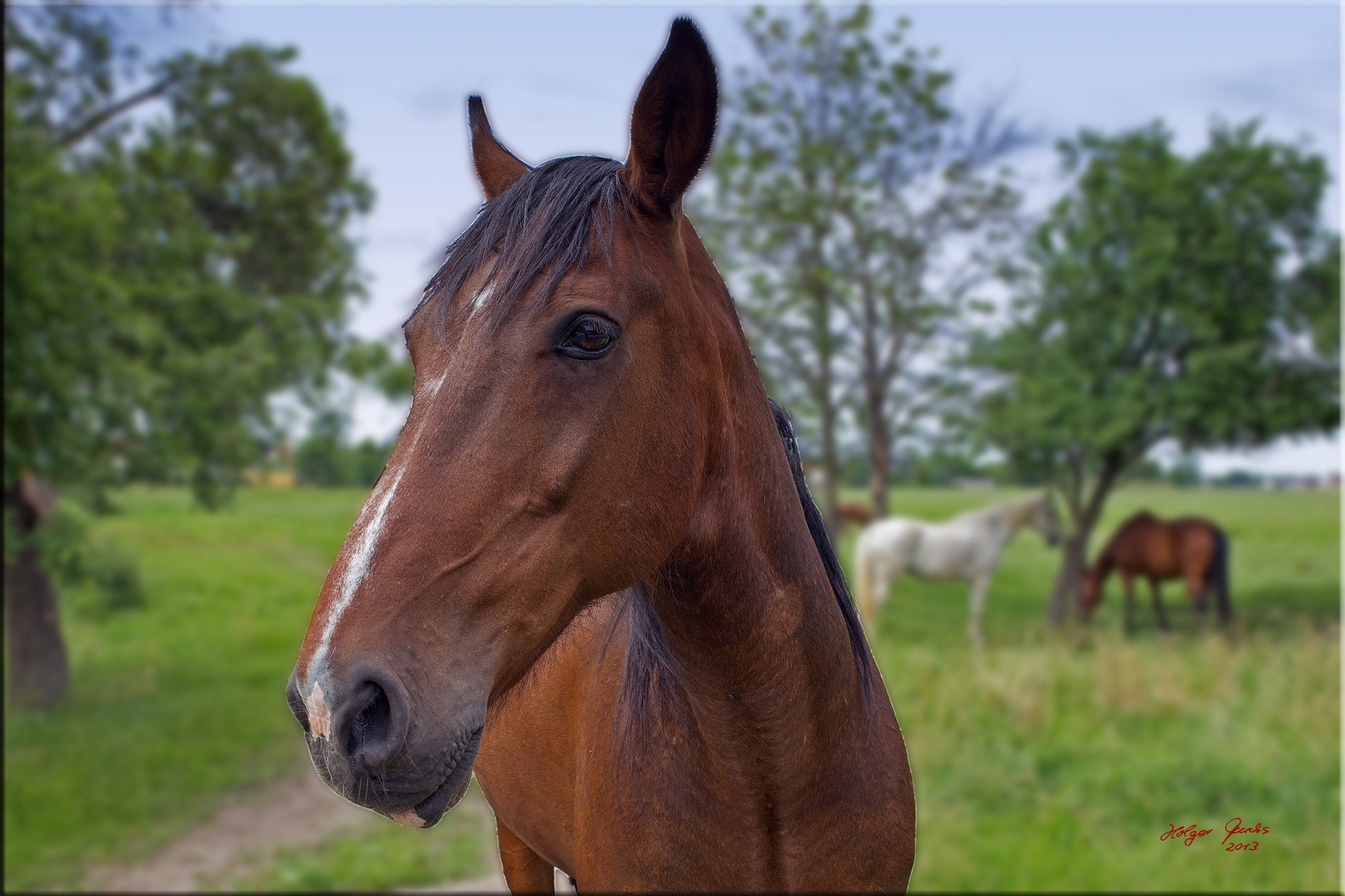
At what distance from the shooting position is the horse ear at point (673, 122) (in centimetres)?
120

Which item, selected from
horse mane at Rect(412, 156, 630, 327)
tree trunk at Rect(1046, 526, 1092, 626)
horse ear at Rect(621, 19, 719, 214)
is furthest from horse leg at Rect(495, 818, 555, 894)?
tree trunk at Rect(1046, 526, 1092, 626)

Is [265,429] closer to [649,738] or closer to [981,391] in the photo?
[649,738]

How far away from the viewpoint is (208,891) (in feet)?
22.0

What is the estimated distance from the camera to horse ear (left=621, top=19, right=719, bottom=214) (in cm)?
120

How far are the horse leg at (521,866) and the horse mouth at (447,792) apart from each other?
5.08 feet

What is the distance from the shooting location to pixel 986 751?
26.4 ft

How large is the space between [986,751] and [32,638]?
10802 mm

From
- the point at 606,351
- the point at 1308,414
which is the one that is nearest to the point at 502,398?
the point at 606,351

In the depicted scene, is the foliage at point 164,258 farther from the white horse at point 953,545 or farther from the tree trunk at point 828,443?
the white horse at point 953,545

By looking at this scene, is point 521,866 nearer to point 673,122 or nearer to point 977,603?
point 673,122

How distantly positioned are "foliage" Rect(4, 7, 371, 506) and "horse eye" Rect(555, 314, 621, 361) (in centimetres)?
752

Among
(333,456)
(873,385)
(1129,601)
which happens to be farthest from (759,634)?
(1129,601)

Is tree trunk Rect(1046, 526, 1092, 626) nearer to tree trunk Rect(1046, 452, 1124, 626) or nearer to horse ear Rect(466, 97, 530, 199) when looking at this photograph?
tree trunk Rect(1046, 452, 1124, 626)

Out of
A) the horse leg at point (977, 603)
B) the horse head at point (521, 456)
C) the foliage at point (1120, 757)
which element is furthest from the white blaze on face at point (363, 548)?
the horse leg at point (977, 603)
